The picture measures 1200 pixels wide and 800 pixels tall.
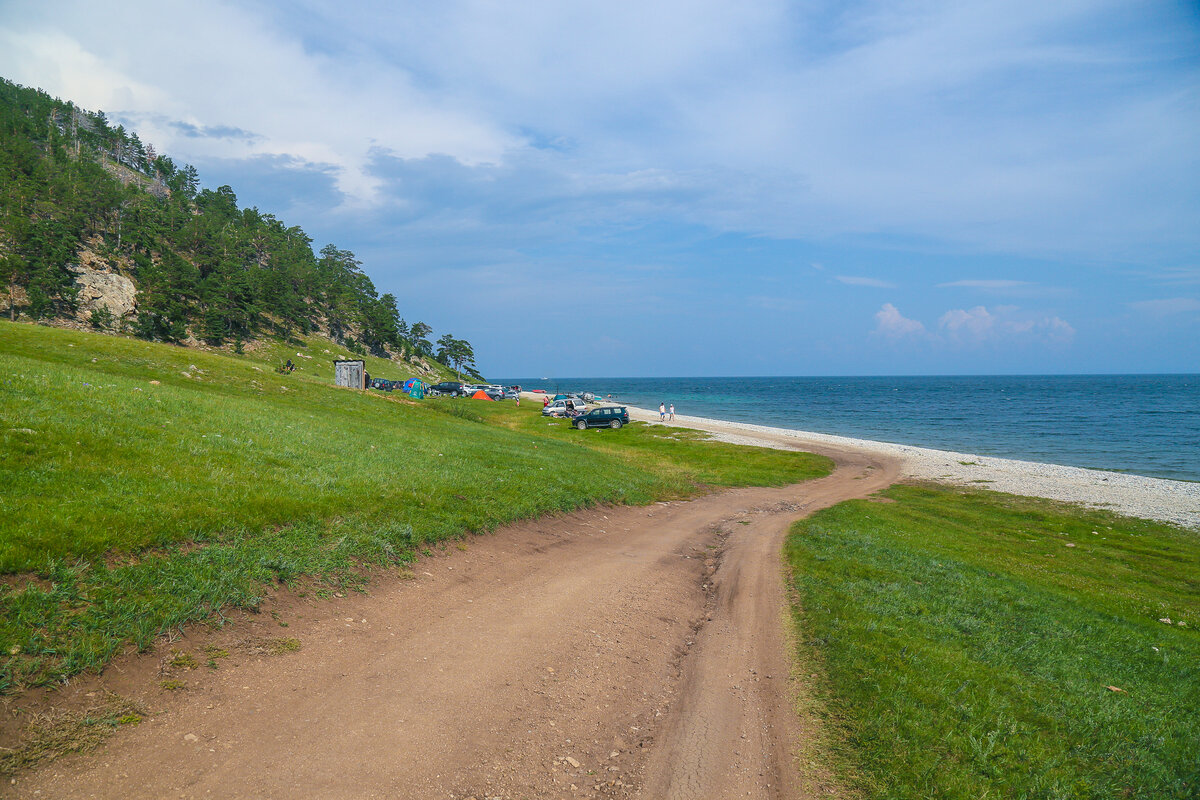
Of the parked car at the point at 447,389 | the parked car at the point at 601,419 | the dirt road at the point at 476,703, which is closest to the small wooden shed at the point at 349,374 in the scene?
the parked car at the point at 601,419

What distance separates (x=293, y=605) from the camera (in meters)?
9.03

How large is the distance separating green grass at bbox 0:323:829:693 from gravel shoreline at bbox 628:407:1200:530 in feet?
94.4

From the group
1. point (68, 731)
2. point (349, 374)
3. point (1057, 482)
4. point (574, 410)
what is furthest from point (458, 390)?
point (68, 731)

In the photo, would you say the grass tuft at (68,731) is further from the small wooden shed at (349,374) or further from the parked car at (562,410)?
the parked car at (562,410)

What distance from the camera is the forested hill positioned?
225ft

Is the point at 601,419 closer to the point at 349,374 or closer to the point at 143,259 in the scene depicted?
the point at 349,374

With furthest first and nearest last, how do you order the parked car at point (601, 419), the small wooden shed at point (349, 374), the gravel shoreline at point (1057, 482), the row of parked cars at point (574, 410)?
the row of parked cars at point (574, 410) < the parked car at point (601, 419) < the small wooden shed at point (349, 374) < the gravel shoreline at point (1057, 482)

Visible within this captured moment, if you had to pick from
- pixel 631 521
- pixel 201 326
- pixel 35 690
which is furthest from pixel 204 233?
pixel 35 690

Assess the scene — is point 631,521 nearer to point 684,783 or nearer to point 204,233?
point 684,783

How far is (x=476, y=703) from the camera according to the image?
7.40 meters

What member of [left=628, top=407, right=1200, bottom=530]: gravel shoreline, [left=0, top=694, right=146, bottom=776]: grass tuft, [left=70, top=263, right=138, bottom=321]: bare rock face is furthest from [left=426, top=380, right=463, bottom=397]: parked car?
[left=0, top=694, right=146, bottom=776]: grass tuft

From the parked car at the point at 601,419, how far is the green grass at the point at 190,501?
33233mm

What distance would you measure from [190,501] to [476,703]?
710 cm

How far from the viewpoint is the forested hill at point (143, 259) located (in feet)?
225
